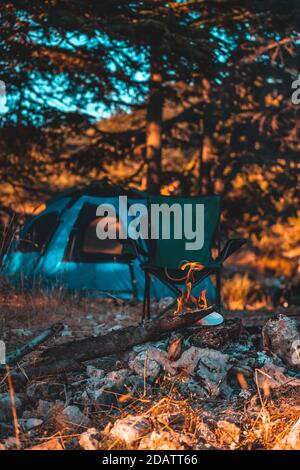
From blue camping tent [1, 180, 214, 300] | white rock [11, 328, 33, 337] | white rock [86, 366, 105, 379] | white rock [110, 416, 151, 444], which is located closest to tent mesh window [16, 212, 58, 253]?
blue camping tent [1, 180, 214, 300]

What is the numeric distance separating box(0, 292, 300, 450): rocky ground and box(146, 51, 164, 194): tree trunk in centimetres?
516

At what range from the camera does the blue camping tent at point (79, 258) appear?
747cm

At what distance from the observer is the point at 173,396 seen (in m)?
3.47

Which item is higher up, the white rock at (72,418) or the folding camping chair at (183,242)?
the folding camping chair at (183,242)

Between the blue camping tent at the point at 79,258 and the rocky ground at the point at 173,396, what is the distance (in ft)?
8.76

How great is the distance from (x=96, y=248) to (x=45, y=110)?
907cm

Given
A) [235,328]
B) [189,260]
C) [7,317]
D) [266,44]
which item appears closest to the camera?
[235,328]

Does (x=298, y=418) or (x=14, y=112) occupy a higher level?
(x=14, y=112)

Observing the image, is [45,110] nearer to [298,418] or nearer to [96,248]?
[298,418]

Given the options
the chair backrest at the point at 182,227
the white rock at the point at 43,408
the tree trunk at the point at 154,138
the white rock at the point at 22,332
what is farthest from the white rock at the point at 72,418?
the tree trunk at the point at 154,138

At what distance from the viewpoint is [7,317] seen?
17.3ft

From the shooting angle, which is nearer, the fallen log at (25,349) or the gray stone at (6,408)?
the gray stone at (6,408)

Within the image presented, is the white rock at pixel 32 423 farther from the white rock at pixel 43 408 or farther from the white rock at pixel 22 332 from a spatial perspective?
the white rock at pixel 22 332
